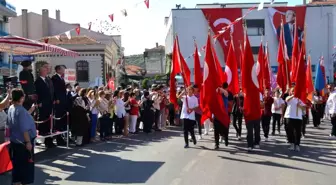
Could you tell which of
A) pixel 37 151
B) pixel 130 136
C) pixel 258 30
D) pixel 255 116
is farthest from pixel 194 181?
pixel 258 30

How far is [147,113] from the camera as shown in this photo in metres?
18.6

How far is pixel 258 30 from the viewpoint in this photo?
55531 mm

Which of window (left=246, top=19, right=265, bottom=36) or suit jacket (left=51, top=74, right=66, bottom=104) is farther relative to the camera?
window (left=246, top=19, right=265, bottom=36)

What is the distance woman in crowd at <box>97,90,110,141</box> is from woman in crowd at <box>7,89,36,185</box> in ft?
25.3

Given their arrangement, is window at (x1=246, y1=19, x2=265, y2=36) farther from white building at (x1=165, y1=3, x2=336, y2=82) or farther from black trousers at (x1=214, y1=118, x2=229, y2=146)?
black trousers at (x1=214, y1=118, x2=229, y2=146)

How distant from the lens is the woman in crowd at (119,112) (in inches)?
656

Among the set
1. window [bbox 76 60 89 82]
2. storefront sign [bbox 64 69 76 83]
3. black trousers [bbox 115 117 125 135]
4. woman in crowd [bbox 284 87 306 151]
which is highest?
window [bbox 76 60 89 82]

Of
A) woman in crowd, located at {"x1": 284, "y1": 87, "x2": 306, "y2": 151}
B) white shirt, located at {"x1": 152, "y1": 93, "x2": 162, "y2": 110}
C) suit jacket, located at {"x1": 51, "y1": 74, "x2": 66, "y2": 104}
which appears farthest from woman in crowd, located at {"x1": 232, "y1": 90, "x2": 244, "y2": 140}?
suit jacket, located at {"x1": 51, "y1": 74, "x2": 66, "y2": 104}

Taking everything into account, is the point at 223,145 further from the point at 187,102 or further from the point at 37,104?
the point at 37,104

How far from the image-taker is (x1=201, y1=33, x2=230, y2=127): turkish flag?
518 inches

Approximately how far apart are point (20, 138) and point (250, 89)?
728 centimetres

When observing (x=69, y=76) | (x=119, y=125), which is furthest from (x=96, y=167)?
(x=69, y=76)

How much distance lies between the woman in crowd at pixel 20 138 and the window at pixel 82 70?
5070cm

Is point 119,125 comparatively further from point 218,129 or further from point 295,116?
point 295,116
